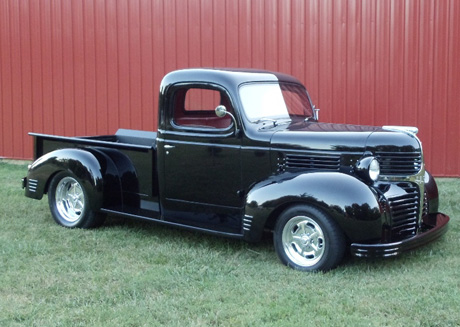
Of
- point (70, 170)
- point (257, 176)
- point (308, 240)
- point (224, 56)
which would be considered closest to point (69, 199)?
point (70, 170)

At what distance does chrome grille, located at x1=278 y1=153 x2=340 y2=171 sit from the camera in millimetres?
5809

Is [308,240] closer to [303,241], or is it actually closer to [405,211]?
[303,241]

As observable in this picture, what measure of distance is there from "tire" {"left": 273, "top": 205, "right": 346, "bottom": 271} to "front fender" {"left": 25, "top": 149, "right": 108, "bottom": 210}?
6.86ft

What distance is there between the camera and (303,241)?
5660mm

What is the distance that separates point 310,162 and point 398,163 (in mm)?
731

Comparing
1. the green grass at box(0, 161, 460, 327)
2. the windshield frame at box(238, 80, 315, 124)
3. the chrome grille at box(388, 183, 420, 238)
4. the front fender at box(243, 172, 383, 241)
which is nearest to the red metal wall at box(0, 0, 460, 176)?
the windshield frame at box(238, 80, 315, 124)

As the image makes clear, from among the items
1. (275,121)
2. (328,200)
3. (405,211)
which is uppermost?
(275,121)

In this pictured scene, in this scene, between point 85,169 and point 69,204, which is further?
point 69,204

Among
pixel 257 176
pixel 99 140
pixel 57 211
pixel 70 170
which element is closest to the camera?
pixel 257 176

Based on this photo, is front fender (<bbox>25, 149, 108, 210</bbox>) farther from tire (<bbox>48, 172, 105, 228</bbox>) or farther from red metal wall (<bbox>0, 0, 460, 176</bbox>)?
red metal wall (<bbox>0, 0, 460, 176</bbox>)

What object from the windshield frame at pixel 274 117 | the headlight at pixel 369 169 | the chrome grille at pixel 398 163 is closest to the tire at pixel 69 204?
the windshield frame at pixel 274 117

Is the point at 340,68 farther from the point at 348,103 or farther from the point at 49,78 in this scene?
the point at 49,78

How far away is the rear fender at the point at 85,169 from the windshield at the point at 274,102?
1610 mm

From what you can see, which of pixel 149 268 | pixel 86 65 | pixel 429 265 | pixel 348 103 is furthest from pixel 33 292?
pixel 86 65
